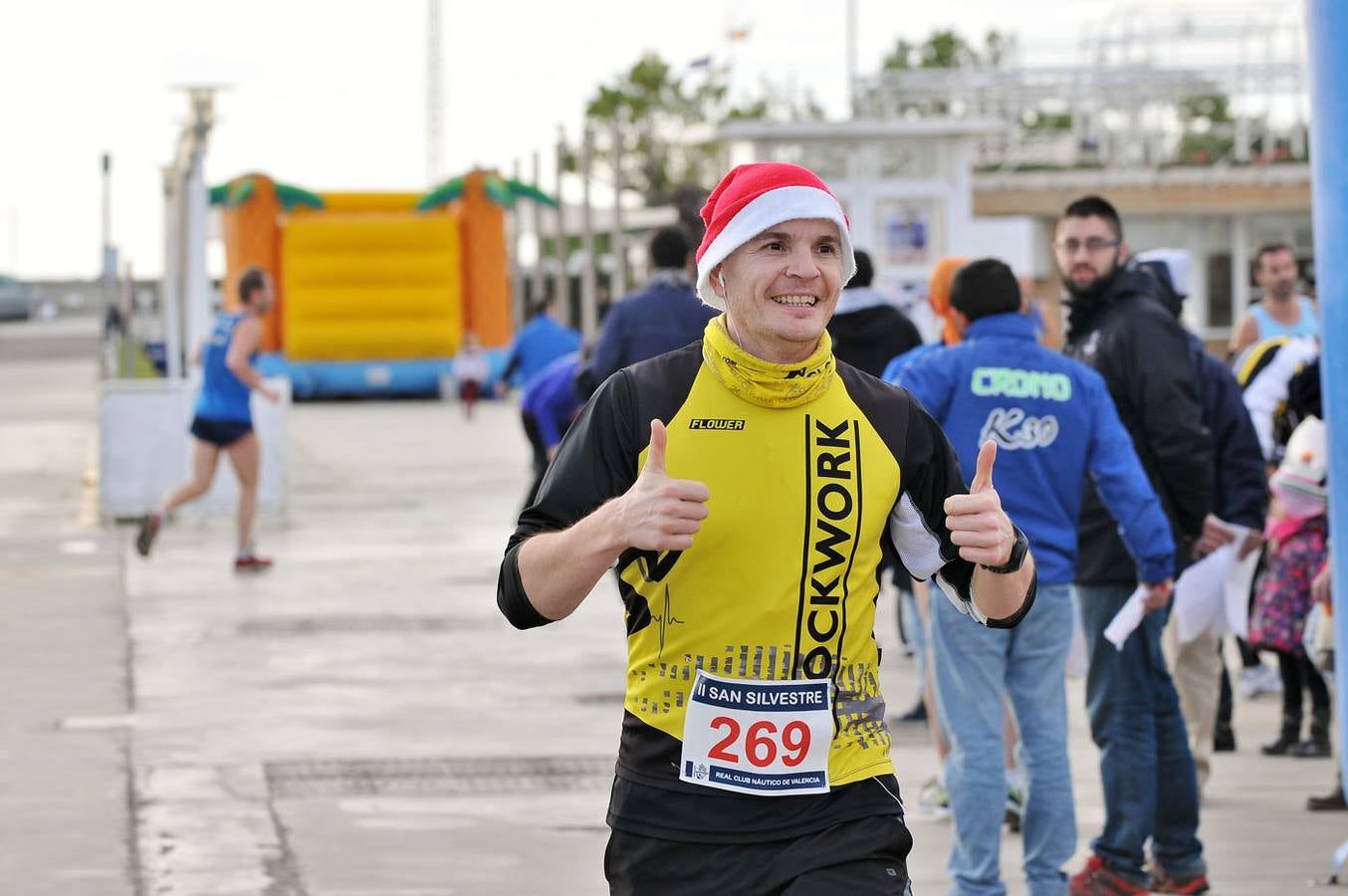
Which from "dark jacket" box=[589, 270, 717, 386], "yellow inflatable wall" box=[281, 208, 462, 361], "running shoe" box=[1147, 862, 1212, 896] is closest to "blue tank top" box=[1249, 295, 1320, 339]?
"dark jacket" box=[589, 270, 717, 386]

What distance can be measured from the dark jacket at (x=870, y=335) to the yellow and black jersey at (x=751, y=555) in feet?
17.2

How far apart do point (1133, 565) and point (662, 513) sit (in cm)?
346

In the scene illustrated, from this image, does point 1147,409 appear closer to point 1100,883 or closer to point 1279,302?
point 1100,883

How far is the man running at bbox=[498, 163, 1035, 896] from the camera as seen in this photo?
3.59 meters

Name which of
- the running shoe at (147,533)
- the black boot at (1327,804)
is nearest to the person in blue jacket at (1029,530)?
the black boot at (1327,804)

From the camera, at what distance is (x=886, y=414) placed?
12.3 feet

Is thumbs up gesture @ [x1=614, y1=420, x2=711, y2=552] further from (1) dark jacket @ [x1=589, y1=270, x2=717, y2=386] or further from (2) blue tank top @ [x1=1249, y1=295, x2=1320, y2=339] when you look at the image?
(2) blue tank top @ [x1=1249, y1=295, x2=1320, y2=339]

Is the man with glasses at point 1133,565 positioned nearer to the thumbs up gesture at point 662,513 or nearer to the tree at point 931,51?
the thumbs up gesture at point 662,513

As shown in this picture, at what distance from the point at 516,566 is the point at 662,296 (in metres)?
5.99

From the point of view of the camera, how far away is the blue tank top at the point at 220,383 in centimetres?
1396

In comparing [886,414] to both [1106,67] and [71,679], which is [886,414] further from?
[1106,67]

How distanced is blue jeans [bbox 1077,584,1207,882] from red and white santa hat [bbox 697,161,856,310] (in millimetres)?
3008

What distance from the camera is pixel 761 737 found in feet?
11.8

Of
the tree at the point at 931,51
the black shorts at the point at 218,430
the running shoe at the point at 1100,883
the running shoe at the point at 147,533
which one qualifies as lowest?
the running shoe at the point at 1100,883
